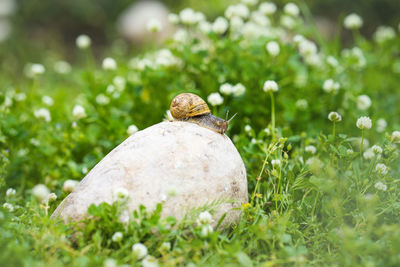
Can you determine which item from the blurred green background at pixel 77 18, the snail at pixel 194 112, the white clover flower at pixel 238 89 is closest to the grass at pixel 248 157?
the white clover flower at pixel 238 89

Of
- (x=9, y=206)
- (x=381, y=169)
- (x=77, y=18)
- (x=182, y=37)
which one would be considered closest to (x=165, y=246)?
(x=9, y=206)

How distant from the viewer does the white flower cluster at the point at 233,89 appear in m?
3.48

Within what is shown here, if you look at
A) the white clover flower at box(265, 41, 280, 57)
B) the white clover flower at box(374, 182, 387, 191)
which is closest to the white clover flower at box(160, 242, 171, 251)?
the white clover flower at box(374, 182, 387, 191)

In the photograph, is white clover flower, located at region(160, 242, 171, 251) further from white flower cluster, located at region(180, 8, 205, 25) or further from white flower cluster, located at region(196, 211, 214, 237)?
white flower cluster, located at region(180, 8, 205, 25)

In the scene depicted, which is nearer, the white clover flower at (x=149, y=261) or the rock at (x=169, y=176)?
the white clover flower at (x=149, y=261)

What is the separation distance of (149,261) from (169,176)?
513 mm

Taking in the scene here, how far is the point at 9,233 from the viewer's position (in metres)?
2.23

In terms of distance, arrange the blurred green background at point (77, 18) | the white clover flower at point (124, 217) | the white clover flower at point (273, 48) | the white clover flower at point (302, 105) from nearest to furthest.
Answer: the white clover flower at point (124, 217) → the white clover flower at point (273, 48) → the white clover flower at point (302, 105) → the blurred green background at point (77, 18)

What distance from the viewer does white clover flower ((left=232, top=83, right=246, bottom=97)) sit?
354 cm

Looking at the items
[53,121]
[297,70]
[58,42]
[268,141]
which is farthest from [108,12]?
[268,141]

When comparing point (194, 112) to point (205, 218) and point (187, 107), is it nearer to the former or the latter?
point (187, 107)

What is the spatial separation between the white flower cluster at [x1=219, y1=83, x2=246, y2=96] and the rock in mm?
845

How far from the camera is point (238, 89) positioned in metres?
3.56

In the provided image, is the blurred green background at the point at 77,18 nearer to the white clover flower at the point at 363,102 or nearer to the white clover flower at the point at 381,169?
the white clover flower at the point at 363,102
